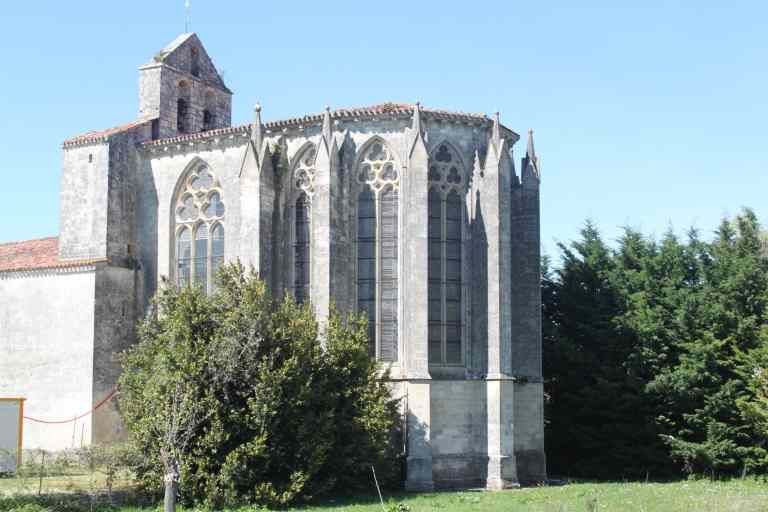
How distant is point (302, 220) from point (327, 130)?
9.58 ft

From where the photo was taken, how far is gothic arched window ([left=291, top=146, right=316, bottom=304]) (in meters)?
29.0

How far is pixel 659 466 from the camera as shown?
106 ft

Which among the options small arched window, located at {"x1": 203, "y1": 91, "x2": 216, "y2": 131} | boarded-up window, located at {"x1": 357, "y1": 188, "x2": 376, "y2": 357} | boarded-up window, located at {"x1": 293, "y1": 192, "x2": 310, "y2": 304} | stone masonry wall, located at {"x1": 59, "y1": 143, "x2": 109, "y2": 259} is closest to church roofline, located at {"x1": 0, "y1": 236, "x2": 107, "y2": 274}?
stone masonry wall, located at {"x1": 59, "y1": 143, "x2": 109, "y2": 259}

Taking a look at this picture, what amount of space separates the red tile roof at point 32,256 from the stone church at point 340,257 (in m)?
0.15

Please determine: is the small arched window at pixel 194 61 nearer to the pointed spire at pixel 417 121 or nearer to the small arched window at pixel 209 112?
the small arched window at pixel 209 112

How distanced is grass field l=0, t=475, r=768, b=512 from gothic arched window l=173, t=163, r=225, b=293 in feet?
26.8

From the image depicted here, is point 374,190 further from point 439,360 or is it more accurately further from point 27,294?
point 27,294

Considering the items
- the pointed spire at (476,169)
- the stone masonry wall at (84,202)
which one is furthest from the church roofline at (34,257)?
the pointed spire at (476,169)

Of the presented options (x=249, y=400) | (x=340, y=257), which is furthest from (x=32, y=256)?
(x=249, y=400)

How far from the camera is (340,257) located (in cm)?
2772

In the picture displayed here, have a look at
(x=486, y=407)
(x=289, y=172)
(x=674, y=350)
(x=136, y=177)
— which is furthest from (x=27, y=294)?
(x=674, y=350)

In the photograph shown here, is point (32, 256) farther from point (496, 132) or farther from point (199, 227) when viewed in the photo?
point (496, 132)

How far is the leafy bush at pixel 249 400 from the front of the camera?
882 inches

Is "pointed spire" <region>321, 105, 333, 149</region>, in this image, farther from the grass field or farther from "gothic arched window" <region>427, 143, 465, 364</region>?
the grass field
